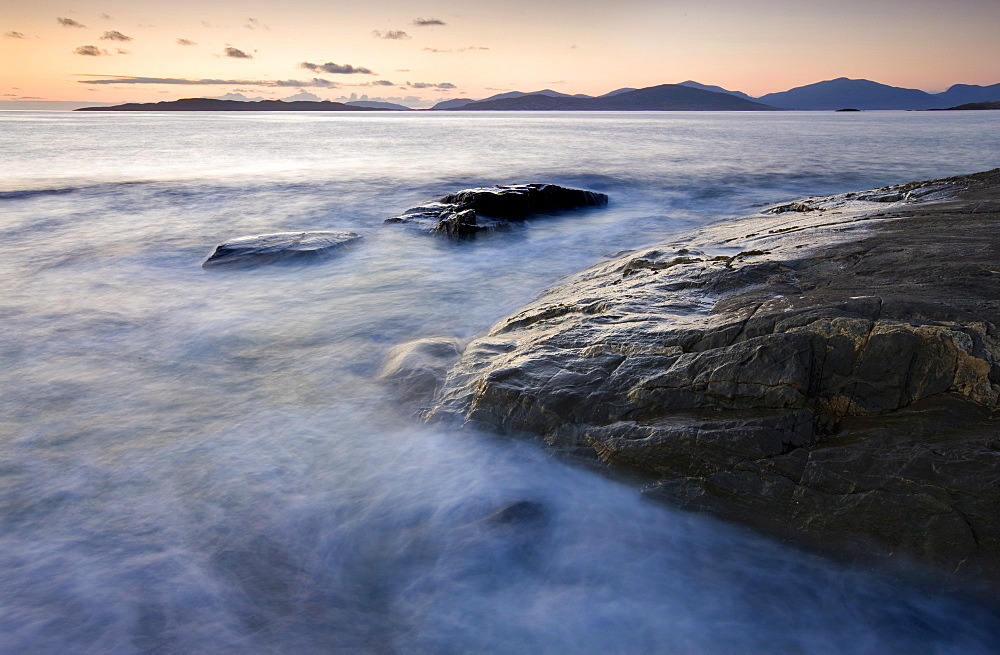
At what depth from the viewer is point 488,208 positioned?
11.9 meters

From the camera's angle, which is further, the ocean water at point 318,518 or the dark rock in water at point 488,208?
the dark rock in water at point 488,208

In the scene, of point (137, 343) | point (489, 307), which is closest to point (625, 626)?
point (489, 307)

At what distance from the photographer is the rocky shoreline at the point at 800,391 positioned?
2.82 metres

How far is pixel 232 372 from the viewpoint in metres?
5.38

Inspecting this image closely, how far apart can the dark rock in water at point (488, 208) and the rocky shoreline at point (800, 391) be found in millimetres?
6181

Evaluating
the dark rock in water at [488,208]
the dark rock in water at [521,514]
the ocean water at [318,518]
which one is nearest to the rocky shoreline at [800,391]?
the ocean water at [318,518]

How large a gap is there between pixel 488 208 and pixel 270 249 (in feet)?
15.0

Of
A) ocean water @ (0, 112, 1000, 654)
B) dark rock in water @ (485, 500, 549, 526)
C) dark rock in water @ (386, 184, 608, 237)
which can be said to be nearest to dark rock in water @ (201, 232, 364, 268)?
ocean water @ (0, 112, 1000, 654)

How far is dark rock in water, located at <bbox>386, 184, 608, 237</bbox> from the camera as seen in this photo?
35.8 ft

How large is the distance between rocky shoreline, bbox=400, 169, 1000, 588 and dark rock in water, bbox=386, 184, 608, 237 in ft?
20.3

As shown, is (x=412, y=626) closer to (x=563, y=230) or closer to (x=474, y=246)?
(x=474, y=246)

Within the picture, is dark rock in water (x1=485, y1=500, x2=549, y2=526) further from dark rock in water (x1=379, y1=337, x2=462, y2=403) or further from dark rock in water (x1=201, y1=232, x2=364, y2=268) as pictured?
dark rock in water (x1=201, y1=232, x2=364, y2=268)

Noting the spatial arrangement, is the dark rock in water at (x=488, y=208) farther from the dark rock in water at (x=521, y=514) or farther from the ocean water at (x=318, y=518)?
the dark rock in water at (x=521, y=514)

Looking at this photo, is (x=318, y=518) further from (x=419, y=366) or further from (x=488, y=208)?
(x=488, y=208)
